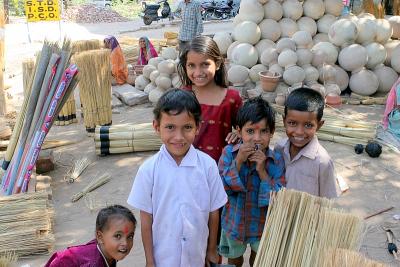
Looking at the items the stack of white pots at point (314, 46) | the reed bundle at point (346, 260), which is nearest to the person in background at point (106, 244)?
the reed bundle at point (346, 260)

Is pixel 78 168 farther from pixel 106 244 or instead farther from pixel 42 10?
pixel 42 10

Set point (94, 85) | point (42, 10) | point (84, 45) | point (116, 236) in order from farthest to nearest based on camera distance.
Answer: point (42, 10), point (84, 45), point (94, 85), point (116, 236)

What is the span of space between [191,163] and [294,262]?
68 cm

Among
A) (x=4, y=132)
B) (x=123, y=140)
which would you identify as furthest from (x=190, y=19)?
(x=4, y=132)

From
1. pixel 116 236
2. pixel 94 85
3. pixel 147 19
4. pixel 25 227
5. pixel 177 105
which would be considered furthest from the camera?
pixel 147 19

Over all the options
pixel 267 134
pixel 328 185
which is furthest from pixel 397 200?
pixel 267 134

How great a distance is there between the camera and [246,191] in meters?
2.26

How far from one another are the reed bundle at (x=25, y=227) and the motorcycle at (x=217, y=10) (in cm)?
1602

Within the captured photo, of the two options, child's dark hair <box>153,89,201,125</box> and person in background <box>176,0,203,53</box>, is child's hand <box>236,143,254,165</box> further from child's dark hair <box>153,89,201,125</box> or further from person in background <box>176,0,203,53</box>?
person in background <box>176,0,203,53</box>

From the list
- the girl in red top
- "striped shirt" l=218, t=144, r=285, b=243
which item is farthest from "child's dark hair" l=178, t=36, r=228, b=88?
"striped shirt" l=218, t=144, r=285, b=243

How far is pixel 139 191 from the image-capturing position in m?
1.98

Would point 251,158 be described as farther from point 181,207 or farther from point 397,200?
point 397,200

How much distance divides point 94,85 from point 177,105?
13.9 feet

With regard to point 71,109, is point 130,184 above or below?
below
